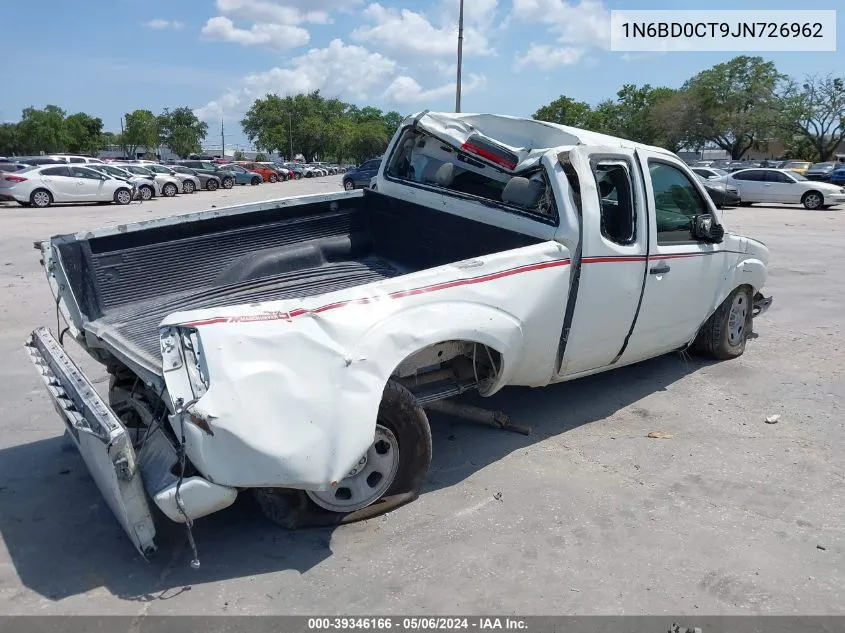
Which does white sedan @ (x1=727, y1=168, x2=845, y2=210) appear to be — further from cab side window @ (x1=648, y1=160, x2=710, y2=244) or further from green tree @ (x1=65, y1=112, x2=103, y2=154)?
green tree @ (x1=65, y1=112, x2=103, y2=154)

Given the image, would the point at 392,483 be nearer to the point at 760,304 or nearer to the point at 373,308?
the point at 373,308

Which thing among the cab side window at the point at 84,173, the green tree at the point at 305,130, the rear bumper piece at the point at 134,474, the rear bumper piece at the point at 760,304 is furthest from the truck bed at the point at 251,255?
the green tree at the point at 305,130

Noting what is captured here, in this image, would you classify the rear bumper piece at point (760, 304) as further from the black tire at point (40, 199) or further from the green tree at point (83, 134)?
the green tree at point (83, 134)

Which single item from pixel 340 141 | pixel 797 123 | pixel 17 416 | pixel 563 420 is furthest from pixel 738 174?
pixel 340 141

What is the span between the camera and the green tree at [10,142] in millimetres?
75688

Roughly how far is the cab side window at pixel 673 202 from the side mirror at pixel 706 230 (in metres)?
0.04

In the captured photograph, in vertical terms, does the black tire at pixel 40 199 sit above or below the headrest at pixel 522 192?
below

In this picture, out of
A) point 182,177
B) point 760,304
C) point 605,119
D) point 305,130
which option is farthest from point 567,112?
point 760,304

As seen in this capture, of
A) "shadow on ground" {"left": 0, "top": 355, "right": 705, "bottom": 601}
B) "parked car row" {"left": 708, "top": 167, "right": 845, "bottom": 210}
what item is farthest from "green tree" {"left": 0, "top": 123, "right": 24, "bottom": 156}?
"shadow on ground" {"left": 0, "top": 355, "right": 705, "bottom": 601}

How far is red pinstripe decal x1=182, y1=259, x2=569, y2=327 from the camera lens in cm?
307

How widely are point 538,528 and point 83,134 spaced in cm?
9136

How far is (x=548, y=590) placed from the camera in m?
3.27

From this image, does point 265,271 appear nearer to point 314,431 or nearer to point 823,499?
point 314,431
